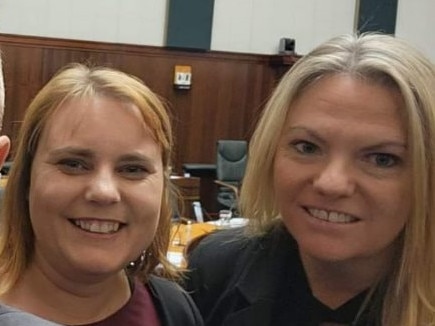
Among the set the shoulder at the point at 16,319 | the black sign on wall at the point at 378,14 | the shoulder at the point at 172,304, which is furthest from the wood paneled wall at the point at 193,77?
the shoulder at the point at 16,319

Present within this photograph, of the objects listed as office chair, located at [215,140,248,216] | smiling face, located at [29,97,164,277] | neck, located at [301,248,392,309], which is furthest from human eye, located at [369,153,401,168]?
office chair, located at [215,140,248,216]

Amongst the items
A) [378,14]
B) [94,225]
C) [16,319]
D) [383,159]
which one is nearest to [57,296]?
[94,225]

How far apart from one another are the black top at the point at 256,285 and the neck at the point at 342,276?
0.05 feet

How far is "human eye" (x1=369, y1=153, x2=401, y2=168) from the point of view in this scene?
5.82 feet

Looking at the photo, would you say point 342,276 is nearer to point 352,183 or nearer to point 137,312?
point 352,183

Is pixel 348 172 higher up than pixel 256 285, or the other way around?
pixel 348 172

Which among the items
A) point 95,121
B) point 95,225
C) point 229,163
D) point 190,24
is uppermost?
point 190,24

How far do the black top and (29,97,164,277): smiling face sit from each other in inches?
15.8

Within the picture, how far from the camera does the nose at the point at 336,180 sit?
5.76ft

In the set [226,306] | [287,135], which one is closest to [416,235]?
[287,135]

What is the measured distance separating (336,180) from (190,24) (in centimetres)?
871

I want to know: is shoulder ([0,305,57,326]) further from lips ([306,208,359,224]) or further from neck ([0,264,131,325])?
lips ([306,208,359,224])

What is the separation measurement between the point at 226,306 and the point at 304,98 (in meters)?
0.57

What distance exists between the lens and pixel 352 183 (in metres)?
1.77
